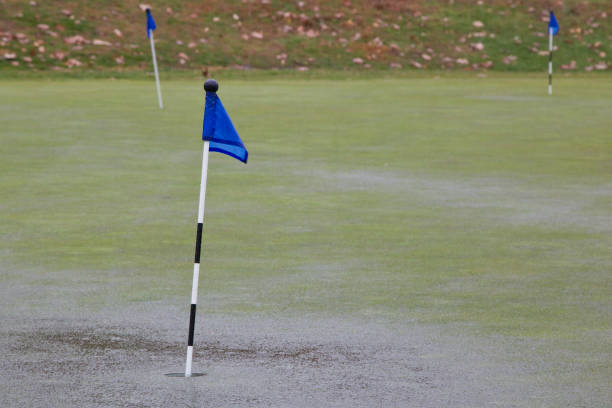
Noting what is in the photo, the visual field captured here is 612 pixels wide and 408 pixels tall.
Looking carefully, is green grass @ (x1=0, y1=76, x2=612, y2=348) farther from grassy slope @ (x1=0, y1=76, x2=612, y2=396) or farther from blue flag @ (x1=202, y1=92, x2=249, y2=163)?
blue flag @ (x1=202, y1=92, x2=249, y2=163)

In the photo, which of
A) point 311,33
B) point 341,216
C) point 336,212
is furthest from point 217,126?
point 311,33

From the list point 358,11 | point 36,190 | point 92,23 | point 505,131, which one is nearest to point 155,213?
point 36,190

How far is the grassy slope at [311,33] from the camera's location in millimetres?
34906

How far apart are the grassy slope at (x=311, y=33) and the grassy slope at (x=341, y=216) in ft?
47.3

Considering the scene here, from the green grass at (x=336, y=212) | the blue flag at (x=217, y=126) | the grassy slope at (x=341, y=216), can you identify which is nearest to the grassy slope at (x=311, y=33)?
the green grass at (x=336, y=212)

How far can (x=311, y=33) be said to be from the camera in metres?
38.0

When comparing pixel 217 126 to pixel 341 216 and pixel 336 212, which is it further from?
pixel 336 212

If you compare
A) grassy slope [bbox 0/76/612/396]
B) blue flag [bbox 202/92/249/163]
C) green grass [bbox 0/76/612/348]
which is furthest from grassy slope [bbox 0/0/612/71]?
blue flag [bbox 202/92/249/163]

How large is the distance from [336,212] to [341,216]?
0.21 m

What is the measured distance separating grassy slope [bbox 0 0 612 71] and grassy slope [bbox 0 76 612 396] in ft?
47.3

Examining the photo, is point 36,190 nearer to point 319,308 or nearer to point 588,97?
point 319,308

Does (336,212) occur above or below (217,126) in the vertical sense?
below

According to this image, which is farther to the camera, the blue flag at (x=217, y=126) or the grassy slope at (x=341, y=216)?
the grassy slope at (x=341, y=216)

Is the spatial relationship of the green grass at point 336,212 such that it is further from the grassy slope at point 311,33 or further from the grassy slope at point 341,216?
the grassy slope at point 311,33
